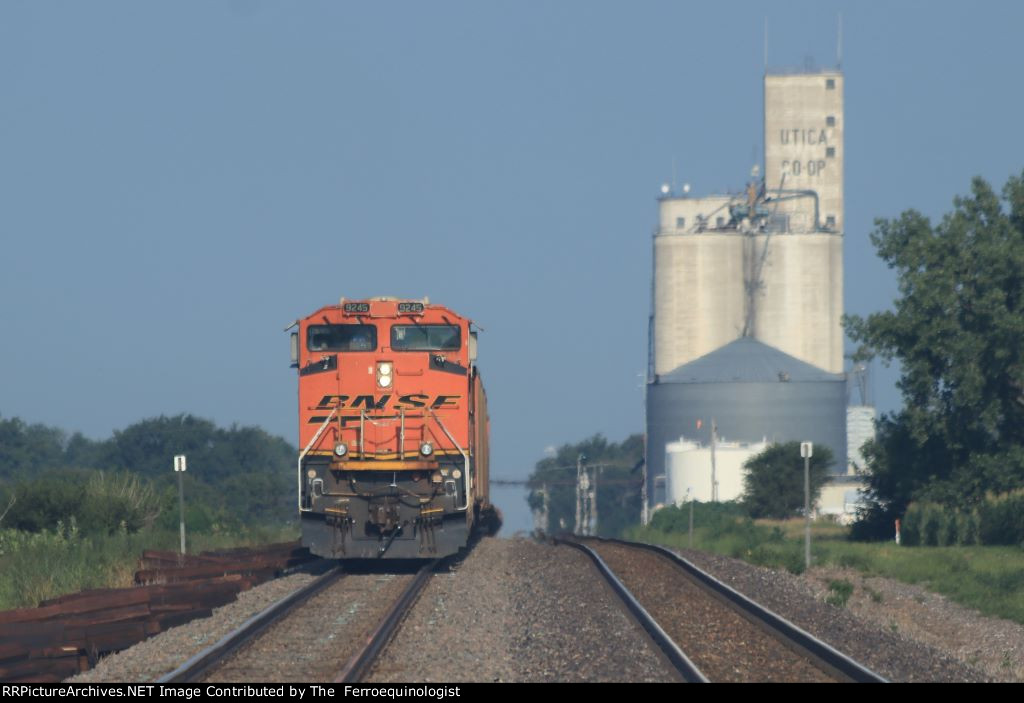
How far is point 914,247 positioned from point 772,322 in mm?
83128

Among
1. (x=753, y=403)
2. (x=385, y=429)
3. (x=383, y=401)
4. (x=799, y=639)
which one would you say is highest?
(x=383, y=401)

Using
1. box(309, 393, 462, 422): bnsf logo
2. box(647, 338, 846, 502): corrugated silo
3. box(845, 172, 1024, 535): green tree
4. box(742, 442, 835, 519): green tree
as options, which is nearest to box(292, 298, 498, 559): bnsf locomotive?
box(309, 393, 462, 422): bnsf logo

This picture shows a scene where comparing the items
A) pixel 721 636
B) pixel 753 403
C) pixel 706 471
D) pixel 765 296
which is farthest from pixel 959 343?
pixel 765 296

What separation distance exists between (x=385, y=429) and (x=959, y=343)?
92.4 ft

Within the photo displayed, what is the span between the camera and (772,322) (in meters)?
131

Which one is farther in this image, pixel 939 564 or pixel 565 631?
pixel 939 564

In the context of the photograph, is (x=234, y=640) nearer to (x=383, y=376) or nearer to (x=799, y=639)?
(x=799, y=639)

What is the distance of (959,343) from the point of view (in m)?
46.4

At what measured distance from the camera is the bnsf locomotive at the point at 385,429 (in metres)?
23.7

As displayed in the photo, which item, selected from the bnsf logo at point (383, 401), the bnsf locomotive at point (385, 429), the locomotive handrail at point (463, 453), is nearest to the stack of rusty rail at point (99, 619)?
the bnsf locomotive at point (385, 429)

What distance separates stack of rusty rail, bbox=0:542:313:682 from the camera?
46.1 feet
